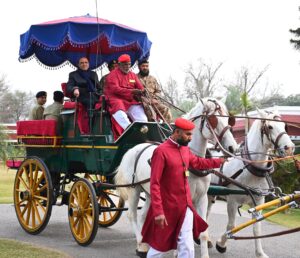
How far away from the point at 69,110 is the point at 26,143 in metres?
1.39

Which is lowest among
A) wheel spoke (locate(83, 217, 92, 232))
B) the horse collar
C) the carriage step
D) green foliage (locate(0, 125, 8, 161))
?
green foliage (locate(0, 125, 8, 161))

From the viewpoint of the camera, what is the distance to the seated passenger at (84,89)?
8.71 metres

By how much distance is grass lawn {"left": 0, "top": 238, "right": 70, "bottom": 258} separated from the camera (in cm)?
737

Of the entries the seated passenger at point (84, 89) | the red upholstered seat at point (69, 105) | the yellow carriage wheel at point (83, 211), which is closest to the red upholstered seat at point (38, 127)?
the red upholstered seat at point (69, 105)

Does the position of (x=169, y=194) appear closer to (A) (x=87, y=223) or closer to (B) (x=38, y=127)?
(A) (x=87, y=223)

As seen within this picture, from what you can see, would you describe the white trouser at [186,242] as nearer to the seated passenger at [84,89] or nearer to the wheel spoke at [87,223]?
the wheel spoke at [87,223]

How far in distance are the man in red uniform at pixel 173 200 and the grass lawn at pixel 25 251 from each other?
Answer: 2.35 m

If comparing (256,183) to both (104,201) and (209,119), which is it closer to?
(209,119)

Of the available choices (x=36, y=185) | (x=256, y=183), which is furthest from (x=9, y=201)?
(x=256, y=183)

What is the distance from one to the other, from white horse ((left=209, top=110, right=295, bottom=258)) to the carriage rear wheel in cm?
302

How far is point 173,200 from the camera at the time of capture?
5.52m

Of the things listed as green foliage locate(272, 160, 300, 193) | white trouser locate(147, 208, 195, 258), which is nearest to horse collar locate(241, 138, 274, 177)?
white trouser locate(147, 208, 195, 258)

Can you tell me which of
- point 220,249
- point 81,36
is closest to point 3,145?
point 81,36

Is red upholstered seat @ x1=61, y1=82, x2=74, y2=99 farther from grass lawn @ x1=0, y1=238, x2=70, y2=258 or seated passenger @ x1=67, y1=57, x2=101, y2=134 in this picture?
grass lawn @ x1=0, y1=238, x2=70, y2=258
